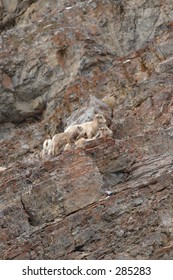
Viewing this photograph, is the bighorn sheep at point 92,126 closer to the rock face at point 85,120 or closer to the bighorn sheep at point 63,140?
the bighorn sheep at point 63,140

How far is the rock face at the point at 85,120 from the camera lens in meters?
24.2

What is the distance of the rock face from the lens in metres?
24.2

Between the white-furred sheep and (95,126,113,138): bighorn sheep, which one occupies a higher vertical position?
the white-furred sheep

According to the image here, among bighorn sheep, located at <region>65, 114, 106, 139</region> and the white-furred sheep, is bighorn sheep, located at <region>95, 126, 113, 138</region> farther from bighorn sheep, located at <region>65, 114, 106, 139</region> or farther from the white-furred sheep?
the white-furred sheep

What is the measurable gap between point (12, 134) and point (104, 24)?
8.26 m

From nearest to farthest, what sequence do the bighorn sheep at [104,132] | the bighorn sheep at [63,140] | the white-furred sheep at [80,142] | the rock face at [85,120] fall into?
the rock face at [85,120] → the white-furred sheep at [80,142] → the bighorn sheep at [104,132] → the bighorn sheep at [63,140]

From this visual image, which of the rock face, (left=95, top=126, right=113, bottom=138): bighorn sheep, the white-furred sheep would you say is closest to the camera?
the rock face

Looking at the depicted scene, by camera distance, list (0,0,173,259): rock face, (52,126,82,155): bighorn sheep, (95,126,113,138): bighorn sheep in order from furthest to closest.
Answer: (52,126,82,155): bighorn sheep < (95,126,113,138): bighorn sheep < (0,0,173,259): rock face

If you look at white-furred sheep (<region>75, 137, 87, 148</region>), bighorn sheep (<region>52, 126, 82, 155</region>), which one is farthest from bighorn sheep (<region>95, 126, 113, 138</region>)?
bighorn sheep (<region>52, 126, 82, 155</region>)

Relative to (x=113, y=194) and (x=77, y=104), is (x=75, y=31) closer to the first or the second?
(x=77, y=104)

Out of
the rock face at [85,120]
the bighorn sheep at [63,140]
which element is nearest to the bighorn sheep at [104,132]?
the bighorn sheep at [63,140]

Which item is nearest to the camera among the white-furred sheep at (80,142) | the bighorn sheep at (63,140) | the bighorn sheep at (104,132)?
the white-furred sheep at (80,142)

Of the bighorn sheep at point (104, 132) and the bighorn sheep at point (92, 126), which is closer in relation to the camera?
the bighorn sheep at point (104, 132)
